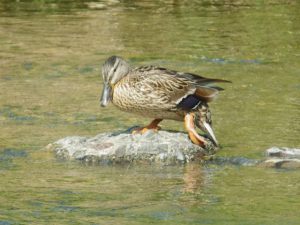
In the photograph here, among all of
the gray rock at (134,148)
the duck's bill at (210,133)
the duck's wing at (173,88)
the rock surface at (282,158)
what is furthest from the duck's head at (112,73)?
the rock surface at (282,158)

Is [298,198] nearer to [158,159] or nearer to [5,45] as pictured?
[158,159]

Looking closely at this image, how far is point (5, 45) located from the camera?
1745 cm

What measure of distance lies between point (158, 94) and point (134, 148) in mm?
568

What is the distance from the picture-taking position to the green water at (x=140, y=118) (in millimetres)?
8641

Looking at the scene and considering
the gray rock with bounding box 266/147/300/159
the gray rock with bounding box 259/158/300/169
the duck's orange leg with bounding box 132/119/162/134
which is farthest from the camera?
the duck's orange leg with bounding box 132/119/162/134

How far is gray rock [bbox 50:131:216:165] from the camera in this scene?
1020 centimetres

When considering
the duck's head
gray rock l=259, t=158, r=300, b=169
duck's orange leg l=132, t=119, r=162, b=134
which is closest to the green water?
gray rock l=259, t=158, r=300, b=169

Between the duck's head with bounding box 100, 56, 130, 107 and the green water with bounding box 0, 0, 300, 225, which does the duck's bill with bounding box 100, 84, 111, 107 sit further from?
the green water with bounding box 0, 0, 300, 225

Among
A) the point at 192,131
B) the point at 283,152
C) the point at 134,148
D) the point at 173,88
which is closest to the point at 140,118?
the point at 173,88

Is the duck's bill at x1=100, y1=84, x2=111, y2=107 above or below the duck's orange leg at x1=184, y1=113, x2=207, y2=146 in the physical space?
above

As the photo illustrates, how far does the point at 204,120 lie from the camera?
1068 cm

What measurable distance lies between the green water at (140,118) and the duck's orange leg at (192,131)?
22cm

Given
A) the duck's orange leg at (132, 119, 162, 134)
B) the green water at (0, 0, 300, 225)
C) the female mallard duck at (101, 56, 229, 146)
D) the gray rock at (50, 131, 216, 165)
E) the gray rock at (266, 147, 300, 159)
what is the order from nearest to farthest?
the green water at (0, 0, 300, 225)
the gray rock at (266, 147, 300, 159)
the gray rock at (50, 131, 216, 165)
the female mallard duck at (101, 56, 229, 146)
the duck's orange leg at (132, 119, 162, 134)

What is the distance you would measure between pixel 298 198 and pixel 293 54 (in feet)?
25.7
